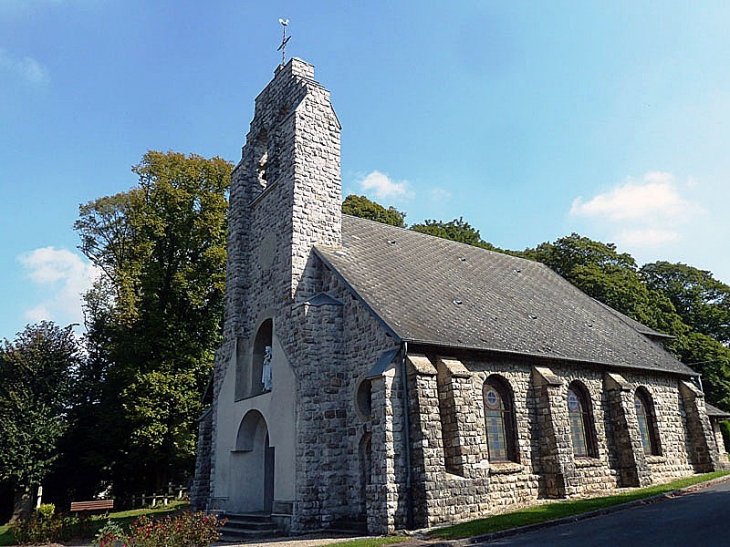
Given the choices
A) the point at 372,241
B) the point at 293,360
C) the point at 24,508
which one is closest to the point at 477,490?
the point at 293,360

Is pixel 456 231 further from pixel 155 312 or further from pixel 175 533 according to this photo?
pixel 175 533

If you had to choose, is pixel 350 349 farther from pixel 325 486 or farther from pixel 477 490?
pixel 477 490

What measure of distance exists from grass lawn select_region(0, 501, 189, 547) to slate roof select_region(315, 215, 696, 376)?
12874 mm

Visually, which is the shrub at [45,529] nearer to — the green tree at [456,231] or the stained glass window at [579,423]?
the stained glass window at [579,423]

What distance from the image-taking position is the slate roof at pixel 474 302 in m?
15.1

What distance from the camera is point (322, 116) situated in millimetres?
18438

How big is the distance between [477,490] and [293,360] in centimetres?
592

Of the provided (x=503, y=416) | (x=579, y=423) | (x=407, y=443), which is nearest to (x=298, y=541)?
(x=407, y=443)

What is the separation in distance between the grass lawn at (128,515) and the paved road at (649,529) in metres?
15.5

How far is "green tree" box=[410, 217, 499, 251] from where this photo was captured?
35156mm

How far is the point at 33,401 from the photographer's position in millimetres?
23094

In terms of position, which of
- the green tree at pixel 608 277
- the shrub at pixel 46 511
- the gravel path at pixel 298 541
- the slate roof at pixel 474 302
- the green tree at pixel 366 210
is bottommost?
the gravel path at pixel 298 541

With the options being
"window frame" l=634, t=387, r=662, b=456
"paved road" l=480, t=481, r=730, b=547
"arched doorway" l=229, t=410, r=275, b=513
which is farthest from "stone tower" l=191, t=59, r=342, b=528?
"window frame" l=634, t=387, r=662, b=456

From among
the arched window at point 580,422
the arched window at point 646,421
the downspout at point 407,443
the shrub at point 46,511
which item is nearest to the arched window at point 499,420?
the arched window at point 580,422
